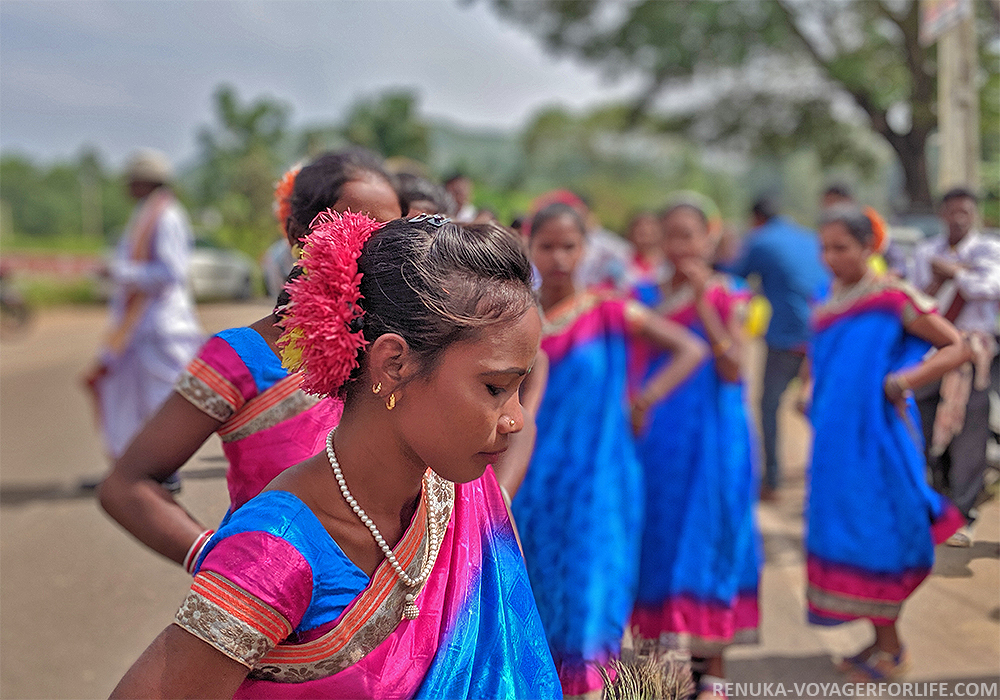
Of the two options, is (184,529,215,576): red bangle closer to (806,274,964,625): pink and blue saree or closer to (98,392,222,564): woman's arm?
(98,392,222,564): woman's arm

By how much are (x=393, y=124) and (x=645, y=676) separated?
67.6 ft

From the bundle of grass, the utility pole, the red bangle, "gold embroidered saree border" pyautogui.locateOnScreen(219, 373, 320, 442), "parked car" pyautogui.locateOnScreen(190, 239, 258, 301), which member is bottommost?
"parked car" pyautogui.locateOnScreen(190, 239, 258, 301)

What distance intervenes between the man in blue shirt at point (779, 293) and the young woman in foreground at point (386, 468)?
16.8ft

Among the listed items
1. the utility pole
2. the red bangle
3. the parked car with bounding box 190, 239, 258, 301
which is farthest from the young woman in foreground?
the parked car with bounding box 190, 239, 258, 301

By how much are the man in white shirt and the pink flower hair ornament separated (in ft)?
7.88

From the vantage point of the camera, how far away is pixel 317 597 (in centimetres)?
137

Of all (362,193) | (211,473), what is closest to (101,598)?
(211,473)

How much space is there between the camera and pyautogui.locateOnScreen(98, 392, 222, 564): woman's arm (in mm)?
1915

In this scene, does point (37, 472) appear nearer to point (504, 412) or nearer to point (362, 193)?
point (362, 193)

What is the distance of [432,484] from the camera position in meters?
1.59

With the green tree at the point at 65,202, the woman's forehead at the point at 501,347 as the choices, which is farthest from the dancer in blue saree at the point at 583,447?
the green tree at the point at 65,202

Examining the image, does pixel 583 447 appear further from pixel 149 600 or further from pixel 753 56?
pixel 753 56

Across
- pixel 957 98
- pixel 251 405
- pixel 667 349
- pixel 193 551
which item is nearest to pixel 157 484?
pixel 193 551

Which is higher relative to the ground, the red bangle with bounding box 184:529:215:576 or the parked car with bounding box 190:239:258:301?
the red bangle with bounding box 184:529:215:576
